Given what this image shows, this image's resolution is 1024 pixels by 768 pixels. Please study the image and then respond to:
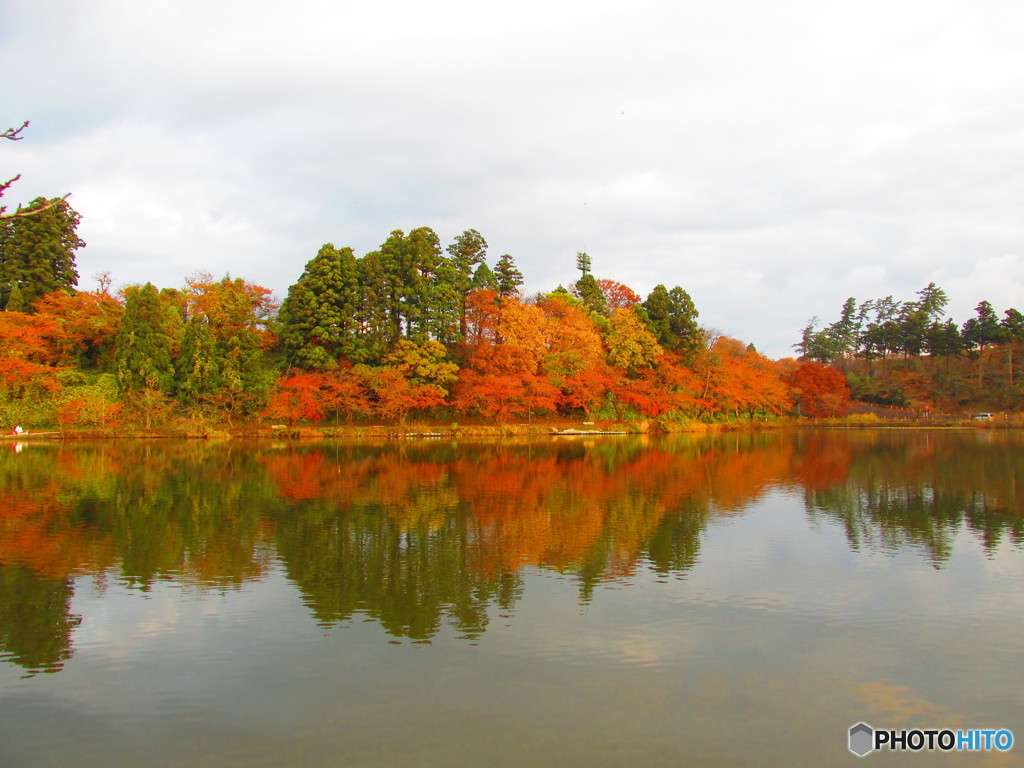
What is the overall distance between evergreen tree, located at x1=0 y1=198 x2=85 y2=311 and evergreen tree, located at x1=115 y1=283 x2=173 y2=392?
26.1 feet

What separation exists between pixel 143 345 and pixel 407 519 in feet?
89.1

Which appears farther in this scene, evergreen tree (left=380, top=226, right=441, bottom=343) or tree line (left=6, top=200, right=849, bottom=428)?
evergreen tree (left=380, top=226, right=441, bottom=343)

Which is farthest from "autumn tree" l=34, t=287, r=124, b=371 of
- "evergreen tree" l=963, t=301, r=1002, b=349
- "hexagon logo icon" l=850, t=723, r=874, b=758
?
"evergreen tree" l=963, t=301, r=1002, b=349

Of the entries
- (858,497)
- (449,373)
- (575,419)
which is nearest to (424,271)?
(449,373)

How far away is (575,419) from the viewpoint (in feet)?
140

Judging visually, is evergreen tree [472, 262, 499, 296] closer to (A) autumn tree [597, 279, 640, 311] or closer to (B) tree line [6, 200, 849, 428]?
(B) tree line [6, 200, 849, 428]

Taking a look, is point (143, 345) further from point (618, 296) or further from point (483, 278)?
point (618, 296)

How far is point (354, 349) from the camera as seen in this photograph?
121 feet

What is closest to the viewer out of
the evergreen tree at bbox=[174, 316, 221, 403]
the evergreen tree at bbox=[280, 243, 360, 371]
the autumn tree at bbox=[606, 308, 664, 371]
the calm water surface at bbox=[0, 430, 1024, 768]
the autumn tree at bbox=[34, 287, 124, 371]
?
the calm water surface at bbox=[0, 430, 1024, 768]

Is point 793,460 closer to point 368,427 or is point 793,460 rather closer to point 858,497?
point 858,497

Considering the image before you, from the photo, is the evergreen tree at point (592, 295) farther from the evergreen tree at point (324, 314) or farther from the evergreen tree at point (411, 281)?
the evergreen tree at point (324, 314)

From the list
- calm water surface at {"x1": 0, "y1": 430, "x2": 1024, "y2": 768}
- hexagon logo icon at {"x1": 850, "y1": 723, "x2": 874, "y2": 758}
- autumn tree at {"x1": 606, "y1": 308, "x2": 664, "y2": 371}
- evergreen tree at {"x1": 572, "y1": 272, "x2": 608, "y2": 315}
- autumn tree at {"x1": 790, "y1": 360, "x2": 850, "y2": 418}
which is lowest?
hexagon logo icon at {"x1": 850, "y1": 723, "x2": 874, "y2": 758}

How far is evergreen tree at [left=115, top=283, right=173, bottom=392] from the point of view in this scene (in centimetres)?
3322

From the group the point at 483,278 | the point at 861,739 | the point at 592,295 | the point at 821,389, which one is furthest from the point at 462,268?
the point at 861,739
